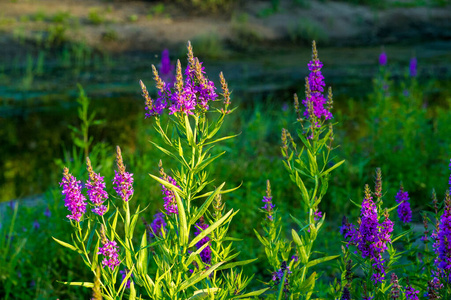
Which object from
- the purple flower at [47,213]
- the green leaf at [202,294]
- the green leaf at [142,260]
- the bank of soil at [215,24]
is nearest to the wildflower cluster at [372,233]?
the green leaf at [202,294]

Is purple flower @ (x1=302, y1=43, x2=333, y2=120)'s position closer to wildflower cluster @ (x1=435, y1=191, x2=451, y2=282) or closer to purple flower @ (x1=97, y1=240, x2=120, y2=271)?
wildflower cluster @ (x1=435, y1=191, x2=451, y2=282)

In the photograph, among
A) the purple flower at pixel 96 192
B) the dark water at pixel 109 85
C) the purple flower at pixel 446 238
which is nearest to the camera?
the purple flower at pixel 446 238

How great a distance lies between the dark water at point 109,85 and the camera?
6586 millimetres

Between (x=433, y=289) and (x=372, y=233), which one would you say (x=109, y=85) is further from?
(x=433, y=289)

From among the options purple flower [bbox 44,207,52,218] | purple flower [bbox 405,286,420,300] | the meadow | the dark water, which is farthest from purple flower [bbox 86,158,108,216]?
the dark water

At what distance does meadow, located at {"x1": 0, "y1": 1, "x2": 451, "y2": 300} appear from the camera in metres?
1.72

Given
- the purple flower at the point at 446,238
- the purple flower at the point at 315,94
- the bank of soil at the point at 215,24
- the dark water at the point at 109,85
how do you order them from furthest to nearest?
1. the bank of soil at the point at 215,24
2. the dark water at the point at 109,85
3. the purple flower at the point at 315,94
4. the purple flower at the point at 446,238

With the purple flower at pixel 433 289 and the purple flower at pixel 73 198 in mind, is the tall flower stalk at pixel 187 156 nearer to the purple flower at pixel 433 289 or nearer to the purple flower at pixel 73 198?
the purple flower at pixel 73 198

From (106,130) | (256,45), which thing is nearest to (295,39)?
(256,45)

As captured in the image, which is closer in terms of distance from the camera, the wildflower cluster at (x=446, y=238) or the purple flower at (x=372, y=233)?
the wildflower cluster at (x=446, y=238)

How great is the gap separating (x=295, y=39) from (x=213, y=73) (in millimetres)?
4159

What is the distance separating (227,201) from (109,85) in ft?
21.9

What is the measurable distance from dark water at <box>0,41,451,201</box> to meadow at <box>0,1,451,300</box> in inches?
2.5

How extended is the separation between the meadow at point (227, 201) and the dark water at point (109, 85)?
64 mm
